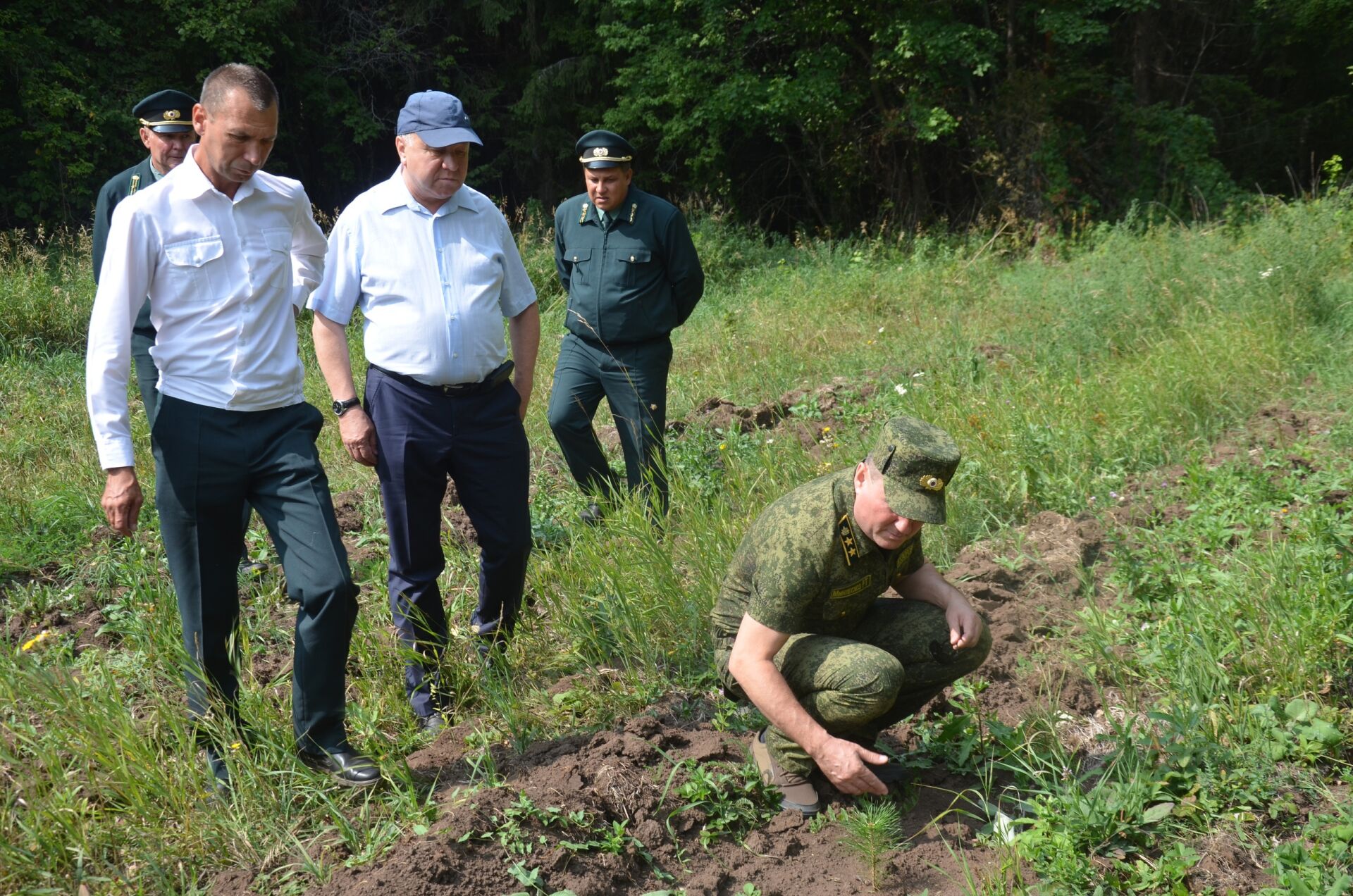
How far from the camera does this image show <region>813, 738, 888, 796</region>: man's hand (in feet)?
9.46

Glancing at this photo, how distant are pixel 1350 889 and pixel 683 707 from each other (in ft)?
6.32

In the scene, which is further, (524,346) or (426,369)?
(524,346)

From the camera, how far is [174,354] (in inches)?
123

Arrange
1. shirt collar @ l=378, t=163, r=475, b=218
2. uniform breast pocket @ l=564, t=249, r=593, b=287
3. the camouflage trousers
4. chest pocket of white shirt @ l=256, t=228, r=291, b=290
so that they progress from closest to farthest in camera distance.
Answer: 1. the camouflage trousers
2. chest pocket of white shirt @ l=256, t=228, r=291, b=290
3. shirt collar @ l=378, t=163, r=475, b=218
4. uniform breast pocket @ l=564, t=249, r=593, b=287

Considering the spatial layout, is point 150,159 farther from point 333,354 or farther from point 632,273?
point 632,273

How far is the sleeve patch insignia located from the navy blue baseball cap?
1.90 meters

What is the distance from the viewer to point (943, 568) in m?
4.59

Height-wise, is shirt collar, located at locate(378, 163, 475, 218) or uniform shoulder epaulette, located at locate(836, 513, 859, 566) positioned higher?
shirt collar, located at locate(378, 163, 475, 218)

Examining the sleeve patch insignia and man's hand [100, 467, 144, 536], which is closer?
man's hand [100, 467, 144, 536]

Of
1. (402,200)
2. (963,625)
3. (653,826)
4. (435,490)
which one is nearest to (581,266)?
(402,200)

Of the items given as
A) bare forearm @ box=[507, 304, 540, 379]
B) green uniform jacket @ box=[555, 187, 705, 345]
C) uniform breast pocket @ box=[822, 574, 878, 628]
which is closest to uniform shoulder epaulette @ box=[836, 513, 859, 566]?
uniform breast pocket @ box=[822, 574, 878, 628]

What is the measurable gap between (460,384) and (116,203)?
2428 mm

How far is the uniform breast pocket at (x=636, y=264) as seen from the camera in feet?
18.2

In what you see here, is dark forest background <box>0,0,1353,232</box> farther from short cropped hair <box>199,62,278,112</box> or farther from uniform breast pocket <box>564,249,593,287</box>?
short cropped hair <box>199,62,278,112</box>
